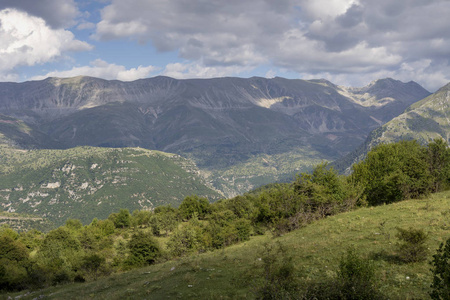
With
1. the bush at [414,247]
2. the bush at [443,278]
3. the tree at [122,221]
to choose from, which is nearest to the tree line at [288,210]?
the bush at [414,247]

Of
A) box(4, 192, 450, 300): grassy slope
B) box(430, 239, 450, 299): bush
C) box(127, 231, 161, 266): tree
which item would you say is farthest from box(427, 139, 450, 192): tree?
box(127, 231, 161, 266): tree

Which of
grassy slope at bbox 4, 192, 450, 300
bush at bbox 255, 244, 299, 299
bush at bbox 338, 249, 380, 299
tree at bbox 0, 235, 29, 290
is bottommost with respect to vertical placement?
tree at bbox 0, 235, 29, 290

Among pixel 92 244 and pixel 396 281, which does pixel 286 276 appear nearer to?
pixel 396 281

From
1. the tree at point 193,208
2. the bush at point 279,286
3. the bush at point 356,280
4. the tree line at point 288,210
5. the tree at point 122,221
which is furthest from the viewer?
the tree at point 122,221

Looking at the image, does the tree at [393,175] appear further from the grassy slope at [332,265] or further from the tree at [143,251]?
the tree at [143,251]

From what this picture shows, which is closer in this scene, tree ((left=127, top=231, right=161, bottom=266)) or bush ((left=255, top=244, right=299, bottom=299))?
bush ((left=255, top=244, right=299, bottom=299))

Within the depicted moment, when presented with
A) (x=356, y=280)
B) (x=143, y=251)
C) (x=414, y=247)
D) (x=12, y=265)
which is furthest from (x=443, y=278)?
(x=12, y=265)

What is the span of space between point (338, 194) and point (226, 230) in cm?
2719

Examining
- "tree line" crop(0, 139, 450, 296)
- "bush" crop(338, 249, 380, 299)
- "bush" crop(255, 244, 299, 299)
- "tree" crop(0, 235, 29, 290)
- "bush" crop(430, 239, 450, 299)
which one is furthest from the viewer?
"tree" crop(0, 235, 29, 290)

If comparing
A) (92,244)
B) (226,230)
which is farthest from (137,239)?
(92,244)

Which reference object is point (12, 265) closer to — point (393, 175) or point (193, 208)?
point (193, 208)

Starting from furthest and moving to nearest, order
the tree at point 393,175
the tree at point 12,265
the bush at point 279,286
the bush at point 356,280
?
the tree at point 12,265, the tree at point 393,175, the bush at point 279,286, the bush at point 356,280

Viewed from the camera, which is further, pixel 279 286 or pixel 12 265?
pixel 12 265

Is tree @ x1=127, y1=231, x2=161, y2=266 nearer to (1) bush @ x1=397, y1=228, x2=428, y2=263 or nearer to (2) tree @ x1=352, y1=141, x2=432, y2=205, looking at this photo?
(2) tree @ x1=352, y1=141, x2=432, y2=205
